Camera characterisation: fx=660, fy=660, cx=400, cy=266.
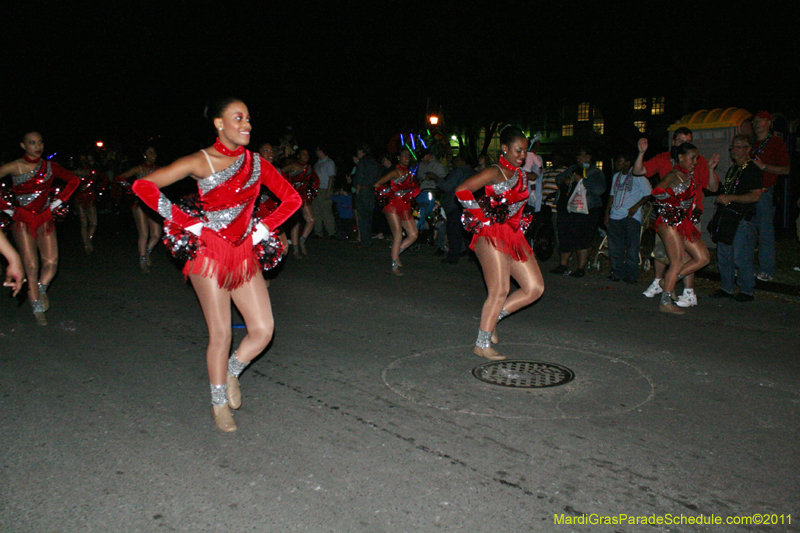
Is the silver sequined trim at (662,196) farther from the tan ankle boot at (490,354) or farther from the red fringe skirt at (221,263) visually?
the red fringe skirt at (221,263)

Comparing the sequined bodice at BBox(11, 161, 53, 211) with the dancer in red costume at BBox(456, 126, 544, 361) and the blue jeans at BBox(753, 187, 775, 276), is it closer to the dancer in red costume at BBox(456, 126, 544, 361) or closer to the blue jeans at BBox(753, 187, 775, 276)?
the dancer in red costume at BBox(456, 126, 544, 361)

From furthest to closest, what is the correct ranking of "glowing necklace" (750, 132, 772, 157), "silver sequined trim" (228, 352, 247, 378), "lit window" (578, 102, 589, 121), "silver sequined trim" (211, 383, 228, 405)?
1. "lit window" (578, 102, 589, 121)
2. "glowing necklace" (750, 132, 772, 157)
3. "silver sequined trim" (228, 352, 247, 378)
4. "silver sequined trim" (211, 383, 228, 405)

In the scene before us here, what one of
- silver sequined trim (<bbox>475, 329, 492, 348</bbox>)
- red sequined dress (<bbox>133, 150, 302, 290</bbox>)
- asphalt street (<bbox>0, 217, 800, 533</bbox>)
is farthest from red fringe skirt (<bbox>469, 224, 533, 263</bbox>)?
red sequined dress (<bbox>133, 150, 302, 290</bbox>)

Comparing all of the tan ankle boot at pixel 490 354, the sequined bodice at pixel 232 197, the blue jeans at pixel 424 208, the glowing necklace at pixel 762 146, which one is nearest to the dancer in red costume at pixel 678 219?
the glowing necklace at pixel 762 146

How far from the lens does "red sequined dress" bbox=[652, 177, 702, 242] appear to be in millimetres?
7477

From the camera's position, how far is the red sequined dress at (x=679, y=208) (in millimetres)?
7477

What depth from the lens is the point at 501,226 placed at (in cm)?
576

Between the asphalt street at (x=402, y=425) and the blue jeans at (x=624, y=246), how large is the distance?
70.9 inches

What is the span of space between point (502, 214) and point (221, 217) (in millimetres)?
2487

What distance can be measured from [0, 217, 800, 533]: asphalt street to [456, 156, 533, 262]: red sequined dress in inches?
41.1

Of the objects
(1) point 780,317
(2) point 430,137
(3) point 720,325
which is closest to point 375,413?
(3) point 720,325

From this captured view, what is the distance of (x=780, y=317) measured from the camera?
7.30 meters

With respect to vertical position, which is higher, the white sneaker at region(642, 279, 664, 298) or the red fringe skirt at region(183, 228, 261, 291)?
the red fringe skirt at region(183, 228, 261, 291)

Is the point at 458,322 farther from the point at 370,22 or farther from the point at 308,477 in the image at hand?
the point at 370,22
